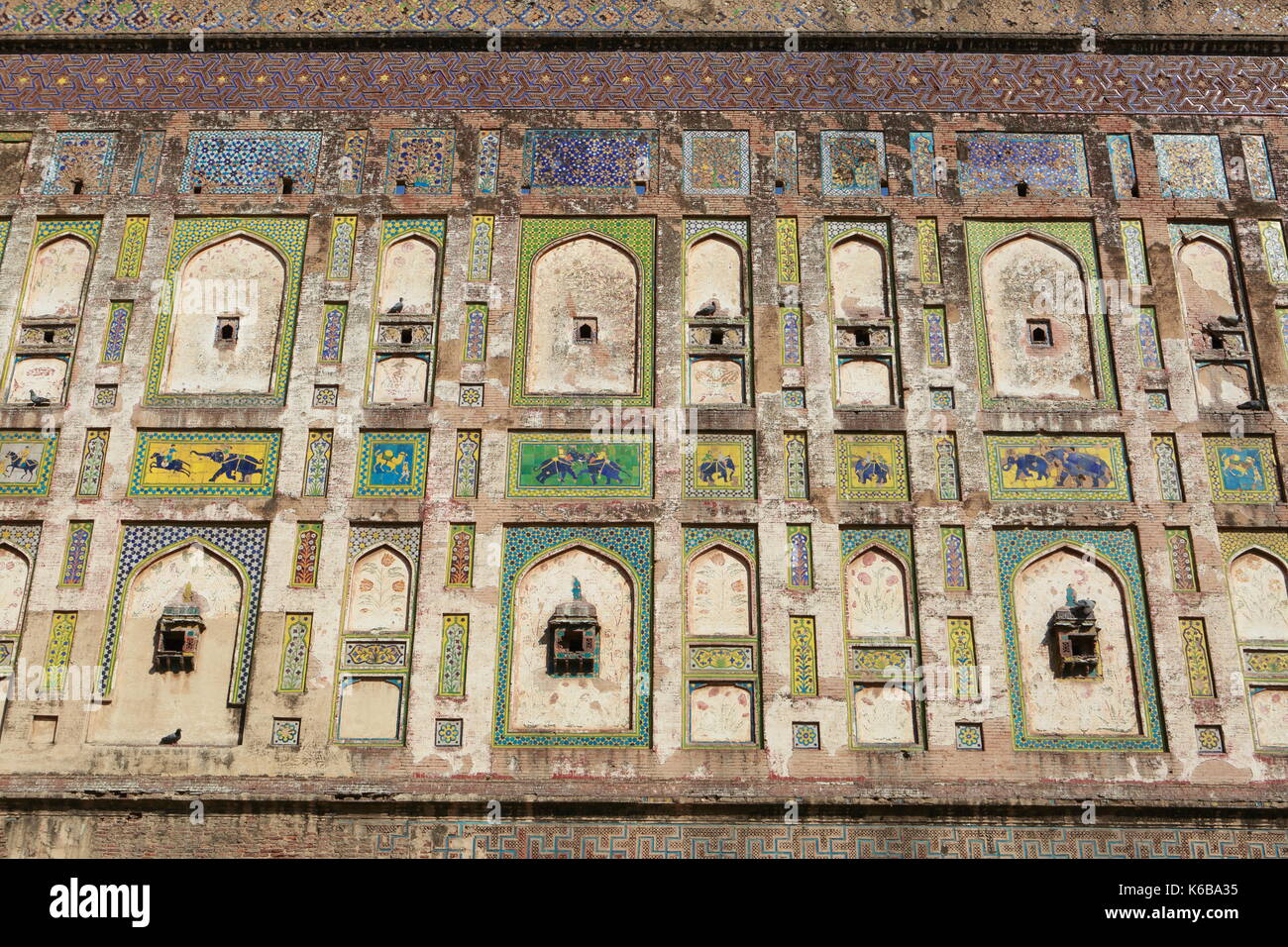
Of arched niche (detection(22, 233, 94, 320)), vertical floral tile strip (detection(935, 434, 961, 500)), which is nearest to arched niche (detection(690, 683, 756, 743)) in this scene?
vertical floral tile strip (detection(935, 434, 961, 500))

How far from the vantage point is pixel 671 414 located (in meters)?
13.9

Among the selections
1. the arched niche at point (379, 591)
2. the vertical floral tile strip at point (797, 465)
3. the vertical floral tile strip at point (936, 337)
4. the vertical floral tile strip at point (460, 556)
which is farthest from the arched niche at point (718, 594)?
the vertical floral tile strip at point (936, 337)

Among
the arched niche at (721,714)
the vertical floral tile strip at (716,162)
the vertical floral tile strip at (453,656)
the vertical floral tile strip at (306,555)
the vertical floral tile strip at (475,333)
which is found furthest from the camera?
the vertical floral tile strip at (716,162)

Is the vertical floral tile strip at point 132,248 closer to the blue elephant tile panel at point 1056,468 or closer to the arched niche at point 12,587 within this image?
the arched niche at point 12,587

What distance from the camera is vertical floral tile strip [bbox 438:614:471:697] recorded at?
42.3 feet

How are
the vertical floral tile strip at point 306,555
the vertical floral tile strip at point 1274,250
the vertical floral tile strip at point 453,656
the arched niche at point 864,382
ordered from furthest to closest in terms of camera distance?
the vertical floral tile strip at point 1274,250 → the arched niche at point 864,382 → the vertical floral tile strip at point 306,555 → the vertical floral tile strip at point 453,656

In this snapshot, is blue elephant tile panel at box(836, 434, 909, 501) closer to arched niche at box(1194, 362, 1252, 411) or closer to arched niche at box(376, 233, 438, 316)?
arched niche at box(1194, 362, 1252, 411)

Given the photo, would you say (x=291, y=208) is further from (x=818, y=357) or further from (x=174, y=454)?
(x=818, y=357)

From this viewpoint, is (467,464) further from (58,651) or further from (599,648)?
(58,651)

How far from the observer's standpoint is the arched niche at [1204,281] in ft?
47.7

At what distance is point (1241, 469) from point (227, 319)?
924 cm

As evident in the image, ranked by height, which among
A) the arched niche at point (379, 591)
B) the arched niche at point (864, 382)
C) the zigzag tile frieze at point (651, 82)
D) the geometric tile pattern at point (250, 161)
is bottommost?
the arched niche at point (379, 591)

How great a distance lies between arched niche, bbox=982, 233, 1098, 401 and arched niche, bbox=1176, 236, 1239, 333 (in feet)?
3.18

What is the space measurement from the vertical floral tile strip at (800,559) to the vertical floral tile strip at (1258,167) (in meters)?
5.71
